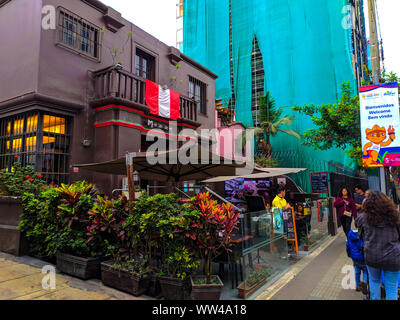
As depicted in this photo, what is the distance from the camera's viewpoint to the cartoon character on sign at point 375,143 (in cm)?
579

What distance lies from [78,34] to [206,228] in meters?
8.93

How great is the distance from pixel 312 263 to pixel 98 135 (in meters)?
7.87

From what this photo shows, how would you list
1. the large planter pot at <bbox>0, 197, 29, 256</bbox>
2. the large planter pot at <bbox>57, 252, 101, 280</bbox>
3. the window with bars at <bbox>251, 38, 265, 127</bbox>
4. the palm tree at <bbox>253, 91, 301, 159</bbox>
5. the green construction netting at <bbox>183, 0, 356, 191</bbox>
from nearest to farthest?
the large planter pot at <bbox>57, 252, 101, 280</bbox>, the large planter pot at <bbox>0, 197, 29, 256</bbox>, the palm tree at <bbox>253, 91, 301, 159</bbox>, the green construction netting at <bbox>183, 0, 356, 191</bbox>, the window with bars at <bbox>251, 38, 265, 127</bbox>

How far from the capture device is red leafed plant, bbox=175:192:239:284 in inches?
175

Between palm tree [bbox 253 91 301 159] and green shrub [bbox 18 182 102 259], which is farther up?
palm tree [bbox 253 91 301 159]

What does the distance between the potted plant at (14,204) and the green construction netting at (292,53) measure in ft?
60.0

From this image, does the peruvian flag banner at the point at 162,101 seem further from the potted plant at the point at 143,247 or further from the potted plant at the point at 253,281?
the potted plant at the point at 253,281

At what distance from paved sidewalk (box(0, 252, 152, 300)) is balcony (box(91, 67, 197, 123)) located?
5834 mm

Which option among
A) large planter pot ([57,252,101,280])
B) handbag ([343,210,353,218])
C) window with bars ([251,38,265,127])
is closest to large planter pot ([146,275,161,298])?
large planter pot ([57,252,101,280])

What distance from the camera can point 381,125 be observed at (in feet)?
19.3

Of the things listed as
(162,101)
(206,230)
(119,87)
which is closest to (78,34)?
(119,87)

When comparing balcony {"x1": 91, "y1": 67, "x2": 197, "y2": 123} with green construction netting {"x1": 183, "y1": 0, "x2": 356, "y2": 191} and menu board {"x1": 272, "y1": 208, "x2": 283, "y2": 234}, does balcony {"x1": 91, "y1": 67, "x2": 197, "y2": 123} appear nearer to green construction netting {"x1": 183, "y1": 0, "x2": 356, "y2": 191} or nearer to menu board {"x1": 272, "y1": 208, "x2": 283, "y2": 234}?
menu board {"x1": 272, "y1": 208, "x2": 283, "y2": 234}

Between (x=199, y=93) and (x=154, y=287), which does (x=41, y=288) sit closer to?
(x=154, y=287)

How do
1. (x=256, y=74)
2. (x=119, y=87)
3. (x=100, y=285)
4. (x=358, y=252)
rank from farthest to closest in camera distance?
(x=256, y=74) → (x=119, y=87) → (x=100, y=285) → (x=358, y=252)
